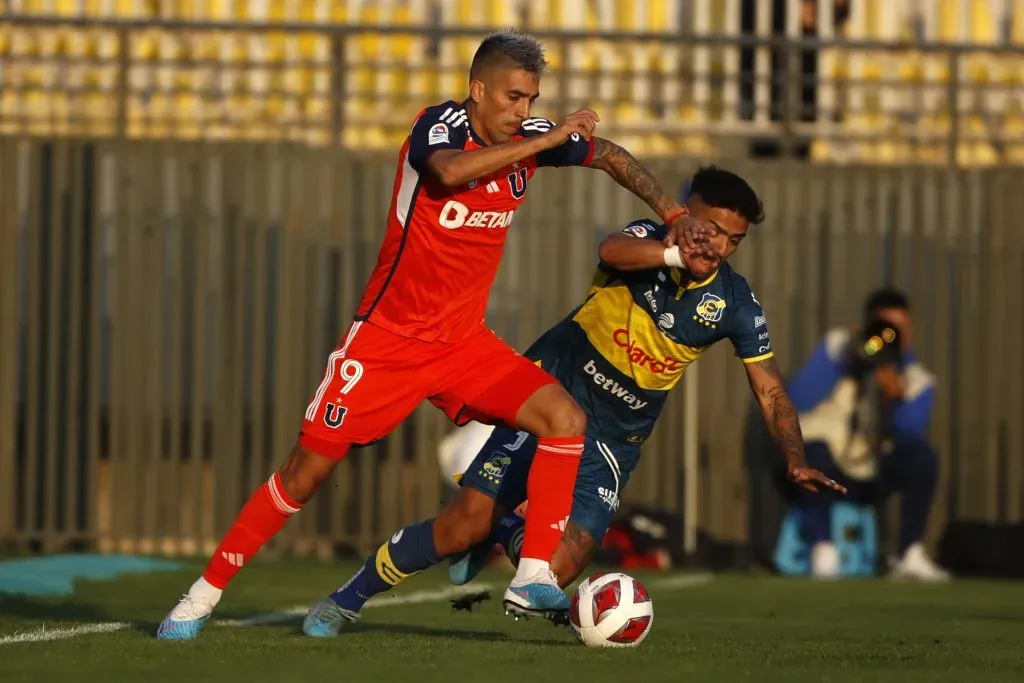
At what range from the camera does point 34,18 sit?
42.3 ft

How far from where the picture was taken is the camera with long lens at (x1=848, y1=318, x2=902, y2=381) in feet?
41.3

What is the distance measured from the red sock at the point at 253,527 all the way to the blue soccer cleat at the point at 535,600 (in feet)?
3.02

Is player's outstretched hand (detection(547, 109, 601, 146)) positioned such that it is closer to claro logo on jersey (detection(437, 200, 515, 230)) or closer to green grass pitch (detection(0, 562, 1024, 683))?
claro logo on jersey (detection(437, 200, 515, 230))

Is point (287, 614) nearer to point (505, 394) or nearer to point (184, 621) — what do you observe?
point (184, 621)

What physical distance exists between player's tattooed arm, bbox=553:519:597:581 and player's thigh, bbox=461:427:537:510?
9.1 inches

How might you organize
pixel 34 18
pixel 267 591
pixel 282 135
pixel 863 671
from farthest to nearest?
1. pixel 282 135
2. pixel 34 18
3. pixel 267 591
4. pixel 863 671

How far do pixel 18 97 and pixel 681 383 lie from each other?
5.01 m

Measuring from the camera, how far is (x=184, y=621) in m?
6.86

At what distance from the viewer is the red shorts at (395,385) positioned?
275 inches

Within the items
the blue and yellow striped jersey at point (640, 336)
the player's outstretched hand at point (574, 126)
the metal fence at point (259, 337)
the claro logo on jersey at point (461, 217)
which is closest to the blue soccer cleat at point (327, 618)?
the blue and yellow striped jersey at point (640, 336)

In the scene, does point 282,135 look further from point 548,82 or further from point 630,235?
point 630,235

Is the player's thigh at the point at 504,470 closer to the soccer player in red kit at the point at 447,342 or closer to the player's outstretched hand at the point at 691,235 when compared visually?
the soccer player in red kit at the point at 447,342

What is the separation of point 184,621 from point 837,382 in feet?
22.5

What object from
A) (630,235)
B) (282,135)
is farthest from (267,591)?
(282,135)
